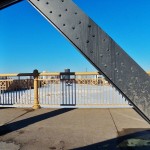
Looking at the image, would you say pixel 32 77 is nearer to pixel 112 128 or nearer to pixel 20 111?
pixel 20 111

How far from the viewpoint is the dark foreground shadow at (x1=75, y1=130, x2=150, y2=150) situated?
549 cm

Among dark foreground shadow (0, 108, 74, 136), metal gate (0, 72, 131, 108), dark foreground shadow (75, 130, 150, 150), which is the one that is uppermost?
metal gate (0, 72, 131, 108)

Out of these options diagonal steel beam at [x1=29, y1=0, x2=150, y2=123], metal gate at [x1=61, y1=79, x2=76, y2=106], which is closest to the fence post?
metal gate at [x1=61, y1=79, x2=76, y2=106]

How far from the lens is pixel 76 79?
11266mm

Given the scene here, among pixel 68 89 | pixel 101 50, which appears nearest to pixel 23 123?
pixel 68 89

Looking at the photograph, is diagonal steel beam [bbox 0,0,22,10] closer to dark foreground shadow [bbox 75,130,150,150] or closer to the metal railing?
dark foreground shadow [bbox 75,130,150,150]

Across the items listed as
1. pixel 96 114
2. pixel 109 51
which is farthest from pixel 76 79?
pixel 109 51

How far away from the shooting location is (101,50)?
216cm

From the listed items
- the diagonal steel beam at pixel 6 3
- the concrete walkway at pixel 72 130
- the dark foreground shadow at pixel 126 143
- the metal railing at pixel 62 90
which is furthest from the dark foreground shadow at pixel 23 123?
the diagonal steel beam at pixel 6 3

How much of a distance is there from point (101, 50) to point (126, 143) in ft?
13.2

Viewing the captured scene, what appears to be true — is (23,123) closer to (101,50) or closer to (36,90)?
(36,90)

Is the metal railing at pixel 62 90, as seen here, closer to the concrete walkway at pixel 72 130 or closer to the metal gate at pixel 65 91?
the metal gate at pixel 65 91

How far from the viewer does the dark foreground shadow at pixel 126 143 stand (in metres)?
5.49

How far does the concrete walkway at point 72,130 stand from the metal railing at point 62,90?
1102mm
